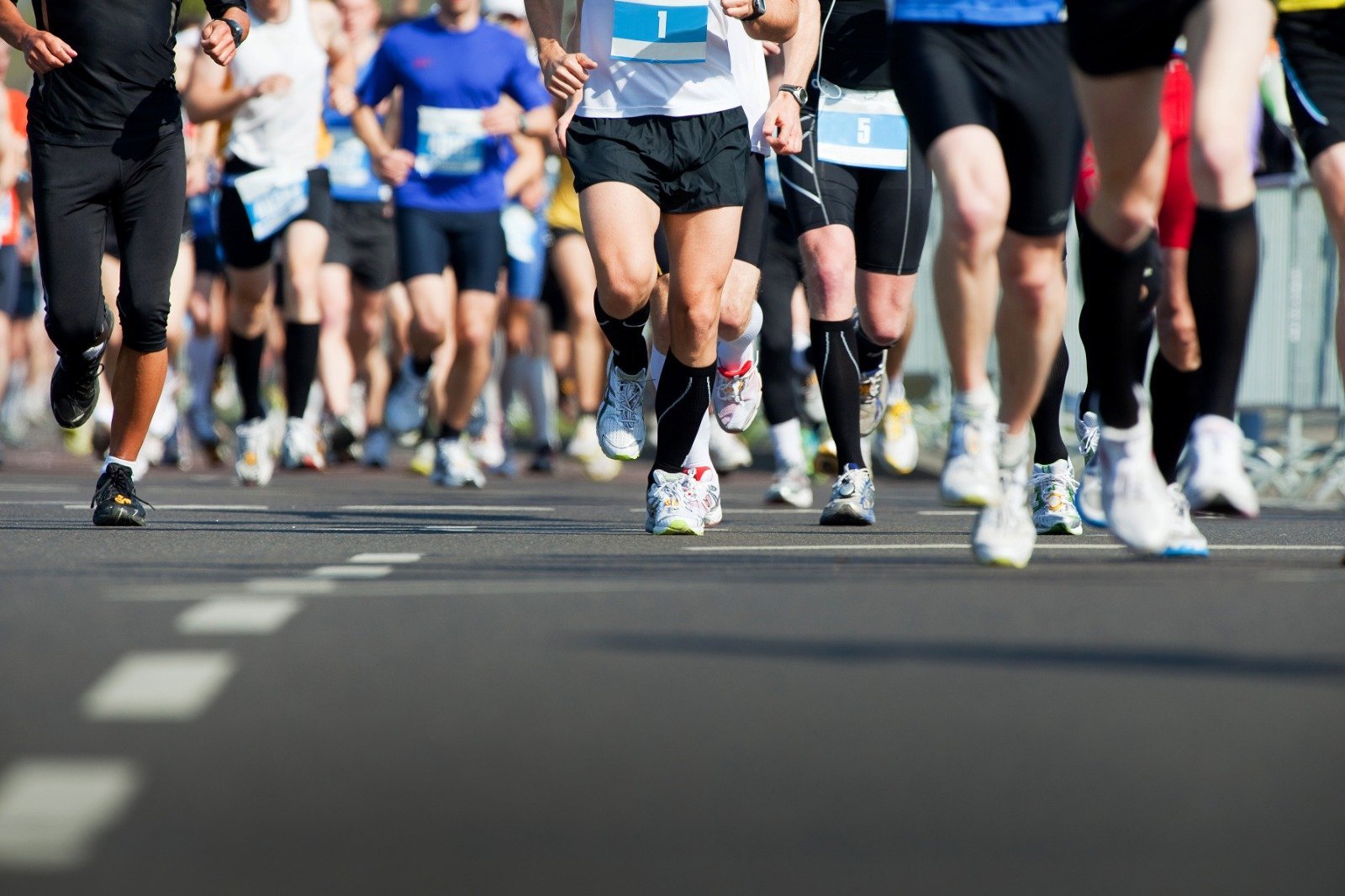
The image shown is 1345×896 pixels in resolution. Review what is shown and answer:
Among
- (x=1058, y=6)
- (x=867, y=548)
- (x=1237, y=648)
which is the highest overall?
(x=1058, y=6)

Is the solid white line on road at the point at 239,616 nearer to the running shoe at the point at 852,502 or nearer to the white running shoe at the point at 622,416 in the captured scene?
the white running shoe at the point at 622,416

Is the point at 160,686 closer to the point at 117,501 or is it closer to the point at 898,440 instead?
the point at 117,501

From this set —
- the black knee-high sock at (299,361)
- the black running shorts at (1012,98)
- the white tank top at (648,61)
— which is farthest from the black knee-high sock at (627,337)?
the black knee-high sock at (299,361)

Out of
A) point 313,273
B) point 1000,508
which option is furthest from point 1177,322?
point 313,273

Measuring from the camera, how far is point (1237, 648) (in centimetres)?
375

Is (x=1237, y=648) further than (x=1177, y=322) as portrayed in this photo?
No

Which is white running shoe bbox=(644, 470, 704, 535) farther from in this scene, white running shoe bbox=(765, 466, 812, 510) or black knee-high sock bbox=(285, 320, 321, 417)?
black knee-high sock bbox=(285, 320, 321, 417)

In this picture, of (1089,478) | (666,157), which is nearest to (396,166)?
(666,157)

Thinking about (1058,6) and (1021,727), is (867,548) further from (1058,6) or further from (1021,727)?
(1021,727)

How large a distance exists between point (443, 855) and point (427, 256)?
29.6 feet

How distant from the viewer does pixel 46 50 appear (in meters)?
7.02

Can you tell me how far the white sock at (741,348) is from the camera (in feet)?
27.5

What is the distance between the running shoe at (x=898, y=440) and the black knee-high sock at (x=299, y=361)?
3.91 metres

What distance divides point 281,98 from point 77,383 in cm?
422
